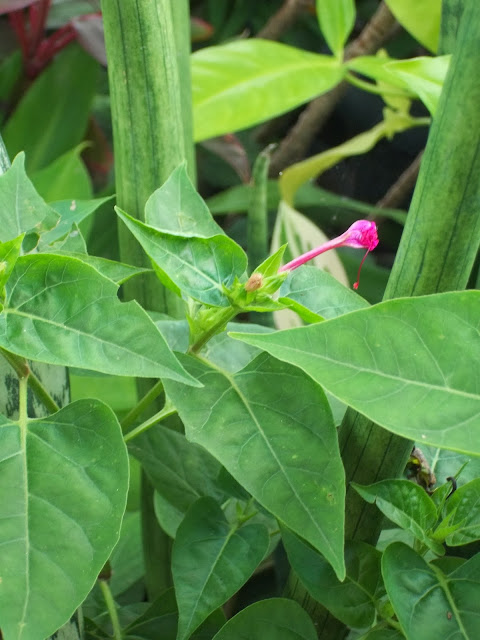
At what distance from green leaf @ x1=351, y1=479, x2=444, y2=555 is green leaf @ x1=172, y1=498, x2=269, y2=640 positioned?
6 cm

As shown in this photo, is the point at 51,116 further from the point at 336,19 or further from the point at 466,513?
the point at 466,513

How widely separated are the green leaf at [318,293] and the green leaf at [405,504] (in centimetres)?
7

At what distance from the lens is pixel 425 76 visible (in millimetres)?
378

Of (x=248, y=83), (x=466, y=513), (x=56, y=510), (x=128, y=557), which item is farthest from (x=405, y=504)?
(x=248, y=83)

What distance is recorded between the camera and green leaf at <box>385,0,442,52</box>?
2.14 feet

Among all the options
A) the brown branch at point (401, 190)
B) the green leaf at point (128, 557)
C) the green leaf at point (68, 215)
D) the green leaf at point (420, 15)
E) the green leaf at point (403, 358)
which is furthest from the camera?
the brown branch at point (401, 190)

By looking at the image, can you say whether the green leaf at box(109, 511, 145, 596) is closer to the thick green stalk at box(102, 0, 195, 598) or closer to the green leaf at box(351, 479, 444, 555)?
the thick green stalk at box(102, 0, 195, 598)

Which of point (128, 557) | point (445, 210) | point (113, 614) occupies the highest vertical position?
point (445, 210)

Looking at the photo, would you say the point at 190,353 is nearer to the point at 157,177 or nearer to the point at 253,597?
the point at 157,177

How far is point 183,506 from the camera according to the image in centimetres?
36

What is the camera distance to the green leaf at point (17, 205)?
0.31 metres

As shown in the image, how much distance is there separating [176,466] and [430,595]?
0.45ft

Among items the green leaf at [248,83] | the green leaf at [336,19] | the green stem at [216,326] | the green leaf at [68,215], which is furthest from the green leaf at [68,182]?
the green stem at [216,326]

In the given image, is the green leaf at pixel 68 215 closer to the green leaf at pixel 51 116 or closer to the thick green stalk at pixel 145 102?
the thick green stalk at pixel 145 102
